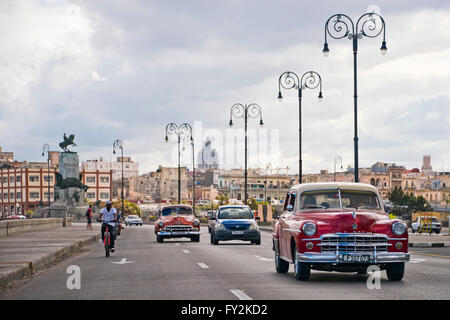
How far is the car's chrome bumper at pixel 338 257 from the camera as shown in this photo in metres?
14.1

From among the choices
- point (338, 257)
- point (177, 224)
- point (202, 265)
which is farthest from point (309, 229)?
point (177, 224)

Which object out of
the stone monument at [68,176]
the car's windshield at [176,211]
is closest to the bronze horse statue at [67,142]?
the stone monument at [68,176]

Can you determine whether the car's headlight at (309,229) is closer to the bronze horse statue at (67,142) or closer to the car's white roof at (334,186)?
the car's white roof at (334,186)

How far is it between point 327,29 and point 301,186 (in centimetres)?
1993

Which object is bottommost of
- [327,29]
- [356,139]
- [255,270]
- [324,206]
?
[255,270]

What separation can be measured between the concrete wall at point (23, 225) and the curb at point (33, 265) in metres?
7.28

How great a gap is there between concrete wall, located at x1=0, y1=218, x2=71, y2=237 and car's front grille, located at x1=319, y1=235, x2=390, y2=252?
2389 cm

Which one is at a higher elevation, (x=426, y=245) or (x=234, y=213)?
(x=234, y=213)

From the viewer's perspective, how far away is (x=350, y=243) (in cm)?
1413

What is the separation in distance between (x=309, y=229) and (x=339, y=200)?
5.13 feet

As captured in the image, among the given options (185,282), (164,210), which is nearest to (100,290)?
(185,282)

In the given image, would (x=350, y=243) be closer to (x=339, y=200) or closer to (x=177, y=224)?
(x=339, y=200)

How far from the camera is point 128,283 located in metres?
14.9
